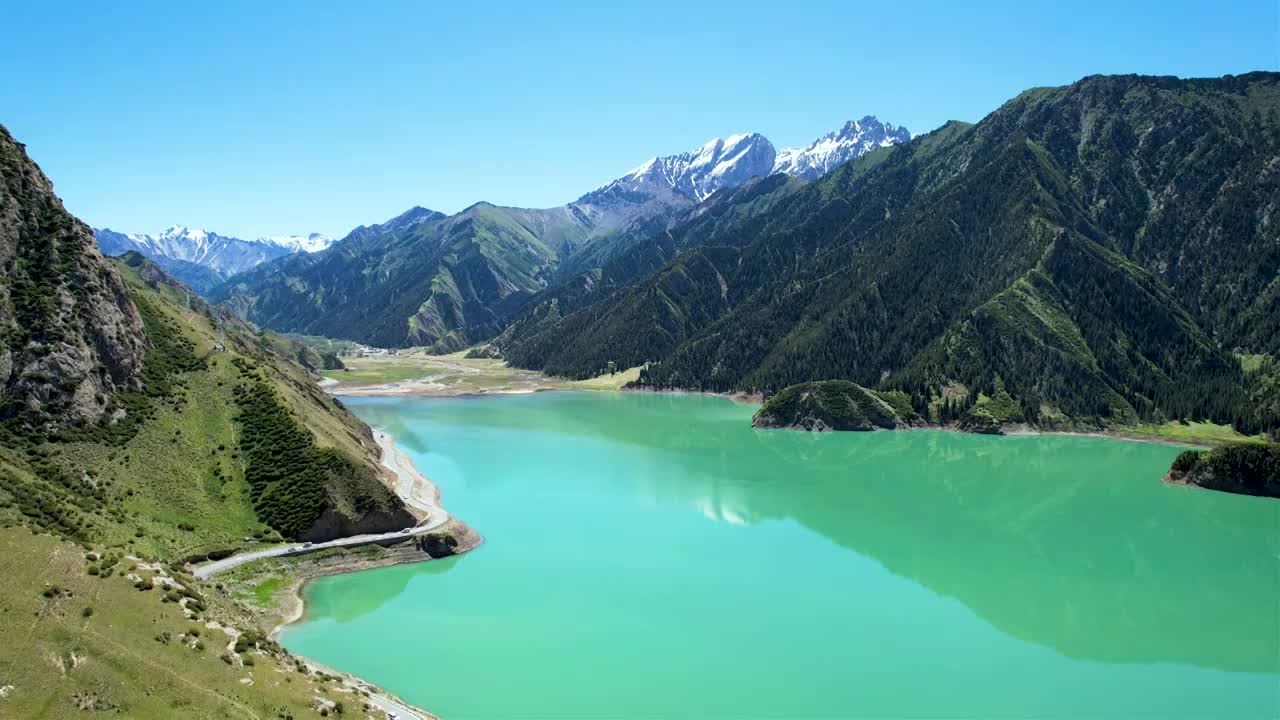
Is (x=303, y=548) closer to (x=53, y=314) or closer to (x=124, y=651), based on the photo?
(x=124, y=651)

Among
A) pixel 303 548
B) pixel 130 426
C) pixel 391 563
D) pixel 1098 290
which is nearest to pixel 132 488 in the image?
pixel 130 426

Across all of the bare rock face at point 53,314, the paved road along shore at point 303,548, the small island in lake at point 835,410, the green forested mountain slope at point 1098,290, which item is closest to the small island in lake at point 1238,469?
the green forested mountain slope at point 1098,290

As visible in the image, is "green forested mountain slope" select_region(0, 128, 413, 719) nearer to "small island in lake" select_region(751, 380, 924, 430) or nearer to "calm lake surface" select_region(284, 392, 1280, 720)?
"calm lake surface" select_region(284, 392, 1280, 720)

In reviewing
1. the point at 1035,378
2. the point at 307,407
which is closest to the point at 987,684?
the point at 307,407

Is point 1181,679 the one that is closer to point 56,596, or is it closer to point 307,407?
point 56,596

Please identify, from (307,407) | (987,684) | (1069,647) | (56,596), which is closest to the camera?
(56,596)

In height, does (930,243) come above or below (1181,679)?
above

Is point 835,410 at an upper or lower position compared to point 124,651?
lower
